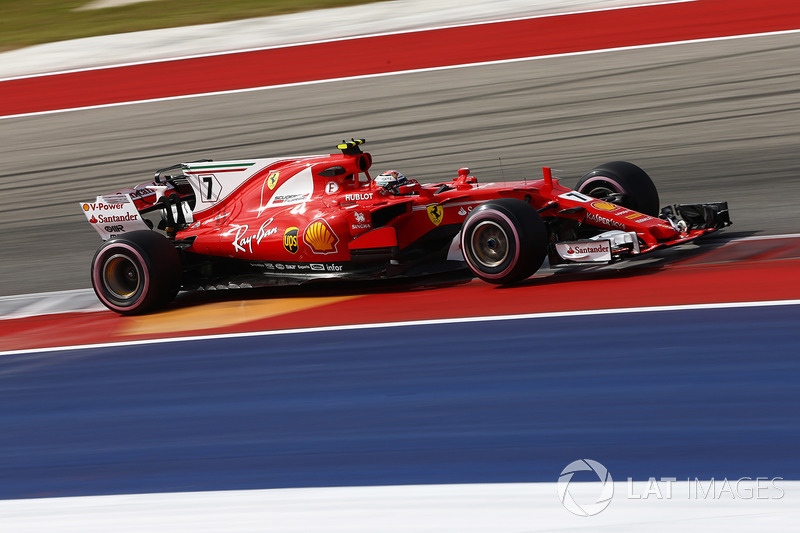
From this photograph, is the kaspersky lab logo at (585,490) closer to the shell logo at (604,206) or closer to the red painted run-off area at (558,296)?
the red painted run-off area at (558,296)

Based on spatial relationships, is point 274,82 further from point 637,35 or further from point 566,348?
point 566,348

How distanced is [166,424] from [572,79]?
35.0 feet

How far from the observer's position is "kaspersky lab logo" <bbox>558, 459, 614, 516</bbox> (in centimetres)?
505

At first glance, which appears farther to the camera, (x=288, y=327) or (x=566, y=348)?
(x=288, y=327)

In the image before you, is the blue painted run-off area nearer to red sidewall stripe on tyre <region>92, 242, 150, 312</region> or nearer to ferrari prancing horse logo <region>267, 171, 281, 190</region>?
red sidewall stripe on tyre <region>92, 242, 150, 312</region>

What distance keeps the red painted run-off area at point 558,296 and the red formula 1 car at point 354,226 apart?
0.23 meters

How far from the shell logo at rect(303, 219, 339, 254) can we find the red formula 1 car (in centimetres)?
1

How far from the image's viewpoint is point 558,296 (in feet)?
27.3

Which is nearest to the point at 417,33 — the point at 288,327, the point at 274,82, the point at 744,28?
the point at 274,82

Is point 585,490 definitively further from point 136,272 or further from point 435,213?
point 136,272

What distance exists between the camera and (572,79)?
625 inches

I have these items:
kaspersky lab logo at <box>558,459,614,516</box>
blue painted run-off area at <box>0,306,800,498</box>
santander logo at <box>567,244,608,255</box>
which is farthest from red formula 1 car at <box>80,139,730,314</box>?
kaspersky lab logo at <box>558,459,614,516</box>

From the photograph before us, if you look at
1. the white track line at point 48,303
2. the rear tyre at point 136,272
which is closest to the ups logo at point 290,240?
the rear tyre at point 136,272

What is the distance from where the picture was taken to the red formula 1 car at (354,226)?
8.48 meters
